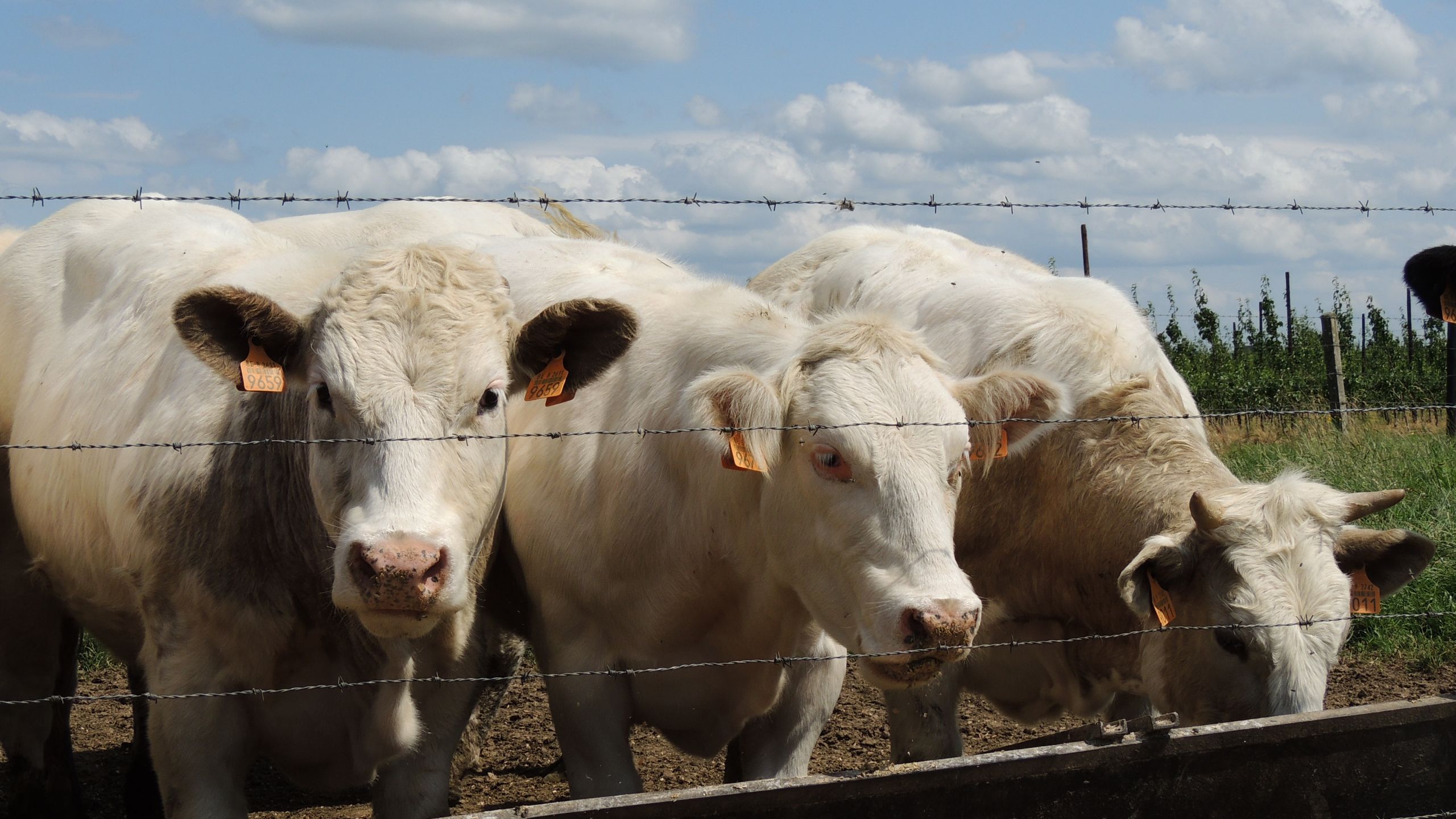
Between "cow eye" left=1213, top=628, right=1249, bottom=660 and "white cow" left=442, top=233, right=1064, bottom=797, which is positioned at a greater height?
"white cow" left=442, top=233, right=1064, bottom=797

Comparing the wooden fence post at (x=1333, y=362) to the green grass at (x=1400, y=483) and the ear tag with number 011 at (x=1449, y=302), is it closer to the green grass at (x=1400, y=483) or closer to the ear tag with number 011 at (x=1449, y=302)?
the green grass at (x=1400, y=483)

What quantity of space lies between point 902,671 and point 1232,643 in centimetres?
137

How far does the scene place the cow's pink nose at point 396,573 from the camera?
3143mm

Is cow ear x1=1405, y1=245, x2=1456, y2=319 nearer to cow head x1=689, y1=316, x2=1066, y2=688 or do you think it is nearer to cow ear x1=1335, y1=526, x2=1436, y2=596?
cow ear x1=1335, y1=526, x2=1436, y2=596

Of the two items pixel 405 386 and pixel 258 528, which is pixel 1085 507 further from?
pixel 258 528

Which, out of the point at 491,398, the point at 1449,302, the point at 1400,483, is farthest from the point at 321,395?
the point at 1400,483

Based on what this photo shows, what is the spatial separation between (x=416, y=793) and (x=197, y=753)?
0.73m

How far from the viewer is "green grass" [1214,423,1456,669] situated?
6910 millimetres

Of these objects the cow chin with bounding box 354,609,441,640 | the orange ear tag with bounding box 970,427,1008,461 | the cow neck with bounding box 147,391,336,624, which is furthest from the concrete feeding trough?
the cow neck with bounding box 147,391,336,624

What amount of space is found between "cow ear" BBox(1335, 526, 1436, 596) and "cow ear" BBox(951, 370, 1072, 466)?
1083 mm

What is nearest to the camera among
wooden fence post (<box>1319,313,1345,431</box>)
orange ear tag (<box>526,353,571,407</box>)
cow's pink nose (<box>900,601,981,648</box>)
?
cow's pink nose (<box>900,601,981,648</box>)

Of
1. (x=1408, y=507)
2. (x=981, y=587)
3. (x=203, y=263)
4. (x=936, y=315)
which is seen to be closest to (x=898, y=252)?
(x=936, y=315)

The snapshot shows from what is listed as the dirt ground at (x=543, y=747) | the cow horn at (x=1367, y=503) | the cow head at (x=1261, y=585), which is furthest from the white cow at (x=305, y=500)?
the cow horn at (x=1367, y=503)

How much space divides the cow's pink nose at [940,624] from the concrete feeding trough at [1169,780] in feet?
1.08
